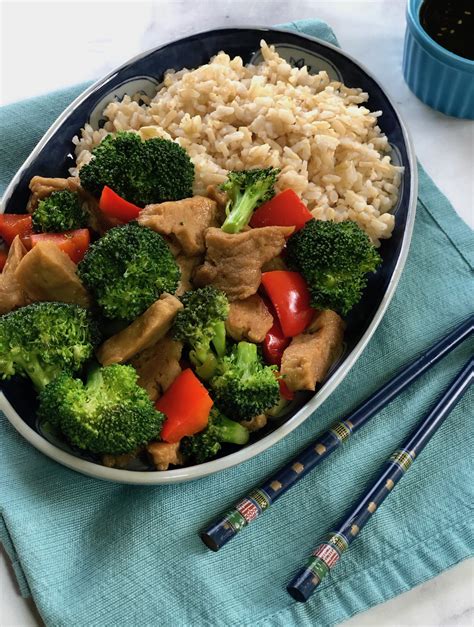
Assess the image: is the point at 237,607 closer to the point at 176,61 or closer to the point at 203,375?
the point at 203,375

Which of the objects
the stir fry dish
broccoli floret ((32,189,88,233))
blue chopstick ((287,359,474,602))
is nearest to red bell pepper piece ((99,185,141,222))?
the stir fry dish

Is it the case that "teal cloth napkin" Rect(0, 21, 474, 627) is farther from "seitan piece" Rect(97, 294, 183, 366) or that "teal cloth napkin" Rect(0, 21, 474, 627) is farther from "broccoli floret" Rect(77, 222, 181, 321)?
"broccoli floret" Rect(77, 222, 181, 321)

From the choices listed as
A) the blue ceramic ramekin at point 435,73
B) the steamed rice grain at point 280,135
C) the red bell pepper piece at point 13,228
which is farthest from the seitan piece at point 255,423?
the blue ceramic ramekin at point 435,73

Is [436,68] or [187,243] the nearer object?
[187,243]

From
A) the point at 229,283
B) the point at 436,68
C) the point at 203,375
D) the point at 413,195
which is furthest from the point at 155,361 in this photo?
the point at 436,68

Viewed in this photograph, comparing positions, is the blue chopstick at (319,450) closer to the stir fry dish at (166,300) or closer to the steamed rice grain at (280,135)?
the stir fry dish at (166,300)

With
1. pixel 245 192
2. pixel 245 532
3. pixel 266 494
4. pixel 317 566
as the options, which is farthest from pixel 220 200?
pixel 317 566
